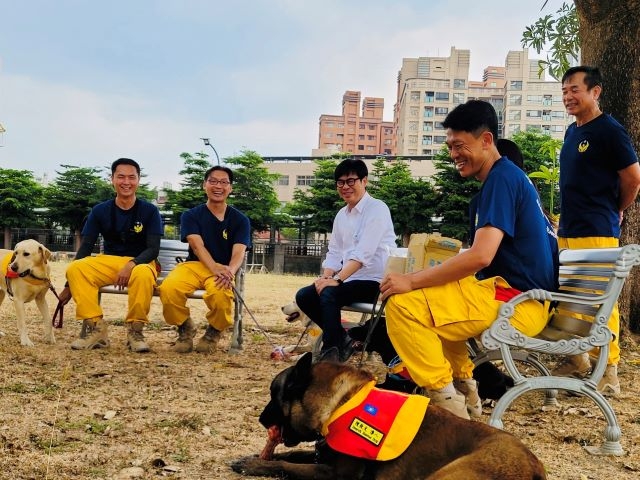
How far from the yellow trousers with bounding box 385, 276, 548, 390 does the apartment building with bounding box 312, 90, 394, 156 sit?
140 m

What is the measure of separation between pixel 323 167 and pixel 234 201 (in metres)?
7.22

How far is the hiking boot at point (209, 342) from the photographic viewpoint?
22.5 ft

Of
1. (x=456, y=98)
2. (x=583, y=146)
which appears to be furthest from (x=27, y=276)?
(x=456, y=98)

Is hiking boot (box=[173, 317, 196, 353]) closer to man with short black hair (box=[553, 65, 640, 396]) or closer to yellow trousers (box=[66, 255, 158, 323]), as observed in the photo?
yellow trousers (box=[66, 255, 158, 323])

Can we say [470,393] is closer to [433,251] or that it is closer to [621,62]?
[433,251]

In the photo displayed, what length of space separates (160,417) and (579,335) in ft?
8.52

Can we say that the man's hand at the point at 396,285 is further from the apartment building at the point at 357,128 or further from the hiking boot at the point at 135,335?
the apartment building at the point at 357,128

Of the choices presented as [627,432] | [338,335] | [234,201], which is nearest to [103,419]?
[338,335]

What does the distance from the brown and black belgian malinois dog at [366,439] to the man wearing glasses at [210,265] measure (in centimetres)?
356

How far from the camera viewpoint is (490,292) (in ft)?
12.0

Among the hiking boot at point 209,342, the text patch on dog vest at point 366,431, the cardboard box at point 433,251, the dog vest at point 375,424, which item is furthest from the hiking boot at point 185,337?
the text patch on dog vest at point 366,431

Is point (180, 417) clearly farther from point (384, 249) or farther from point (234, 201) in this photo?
point (234, 201)

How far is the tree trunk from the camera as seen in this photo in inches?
275

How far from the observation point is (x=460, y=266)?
11.5 feet
